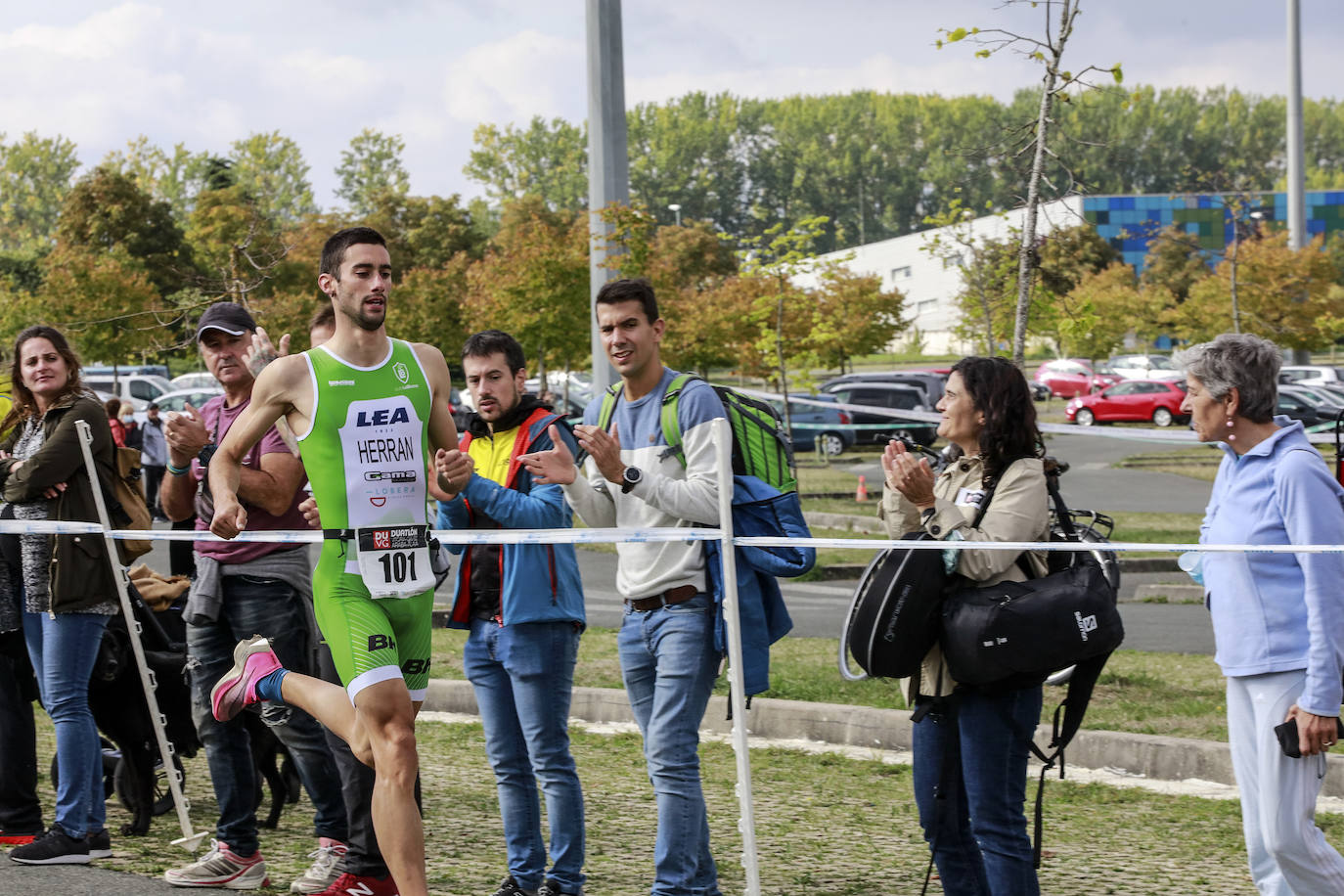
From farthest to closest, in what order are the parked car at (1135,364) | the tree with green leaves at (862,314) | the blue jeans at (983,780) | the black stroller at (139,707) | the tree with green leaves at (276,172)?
the tree with green leaves at (276,172) < the parked car at (1135,364) < the tree with green leaves at (862,314) < the black stroller at (139,707) < the blue jeans at (983,780)

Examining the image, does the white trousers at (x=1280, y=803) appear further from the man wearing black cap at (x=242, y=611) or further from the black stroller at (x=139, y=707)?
the black stroller at (x=139, y=707)

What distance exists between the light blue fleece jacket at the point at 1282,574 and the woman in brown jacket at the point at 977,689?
545 millimetres

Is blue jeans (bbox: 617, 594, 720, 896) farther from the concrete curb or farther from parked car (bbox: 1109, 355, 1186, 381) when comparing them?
parked car (bbox: 1109, 355, 1186, 381)

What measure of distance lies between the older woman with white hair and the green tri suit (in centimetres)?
240

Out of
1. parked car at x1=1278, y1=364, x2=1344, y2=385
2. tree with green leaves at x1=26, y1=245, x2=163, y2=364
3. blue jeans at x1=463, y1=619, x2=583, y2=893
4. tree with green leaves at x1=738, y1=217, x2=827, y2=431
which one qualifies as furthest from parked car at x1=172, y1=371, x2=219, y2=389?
blue jeans at x1=463, y1=619, x2=583, y2=893

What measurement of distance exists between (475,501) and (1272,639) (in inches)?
103

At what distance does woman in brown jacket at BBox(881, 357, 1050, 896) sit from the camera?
4207 mm

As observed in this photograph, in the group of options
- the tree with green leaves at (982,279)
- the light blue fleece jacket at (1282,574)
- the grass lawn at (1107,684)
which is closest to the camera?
the light blue fleece jacket at (1282,574)

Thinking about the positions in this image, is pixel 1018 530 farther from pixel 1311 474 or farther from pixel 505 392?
pixel 505 392

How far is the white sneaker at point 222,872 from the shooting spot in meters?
5.28

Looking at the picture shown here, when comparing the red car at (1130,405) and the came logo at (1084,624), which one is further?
the red car at (1130,405)

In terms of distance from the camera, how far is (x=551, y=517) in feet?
17.1

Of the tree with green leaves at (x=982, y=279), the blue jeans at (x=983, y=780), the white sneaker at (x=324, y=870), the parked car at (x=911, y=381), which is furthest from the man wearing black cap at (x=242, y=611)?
the parked car at (x=911, y=381)

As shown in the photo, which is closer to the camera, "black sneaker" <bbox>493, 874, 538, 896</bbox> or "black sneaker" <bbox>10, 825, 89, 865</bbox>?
"black sneaker" <bbox>493, 874, 538, 896</bbox>
